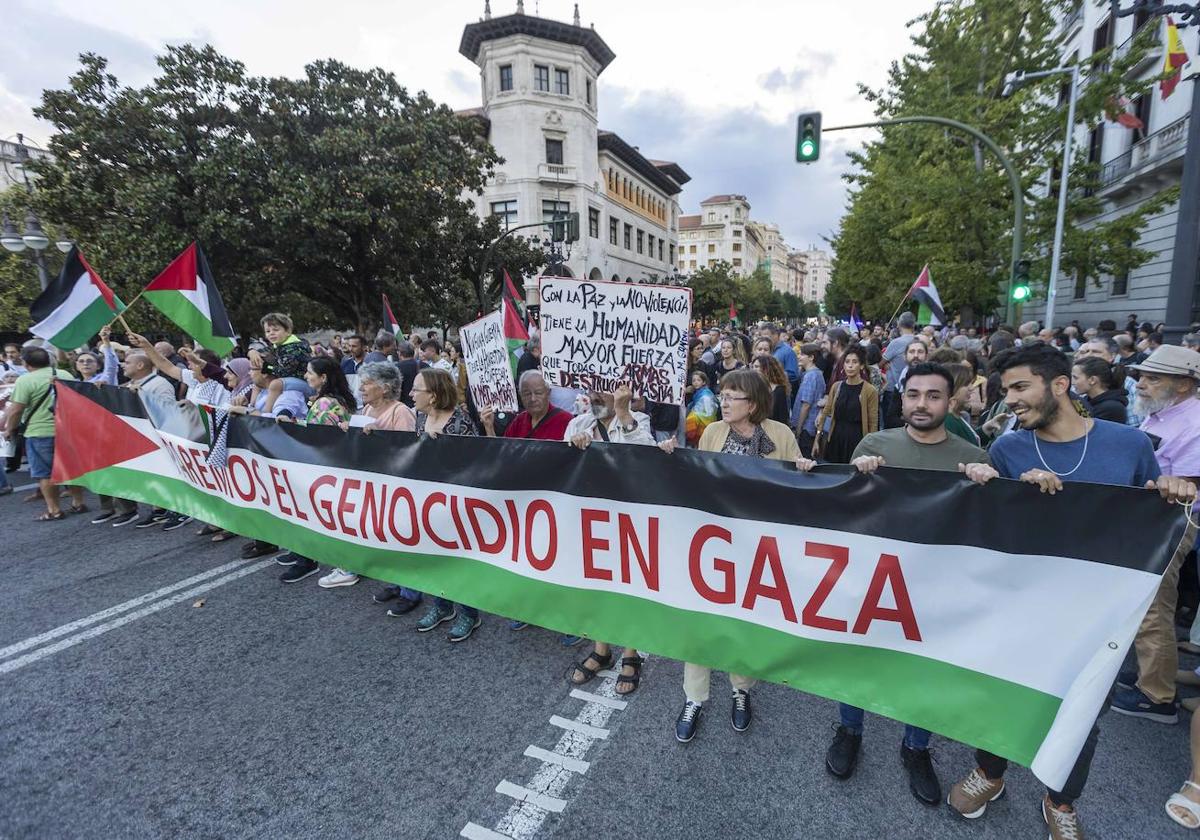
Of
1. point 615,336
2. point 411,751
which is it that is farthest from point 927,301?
point 411,751

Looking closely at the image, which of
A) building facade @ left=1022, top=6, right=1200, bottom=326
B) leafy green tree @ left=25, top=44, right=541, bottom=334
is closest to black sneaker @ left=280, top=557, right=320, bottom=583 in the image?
leafy green tree @ left=25, top=44, right=541, bottom=334

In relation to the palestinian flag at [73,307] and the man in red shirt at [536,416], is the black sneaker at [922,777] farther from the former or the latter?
the palestinian flag at [73,307]

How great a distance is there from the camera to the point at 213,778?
8.55 ft

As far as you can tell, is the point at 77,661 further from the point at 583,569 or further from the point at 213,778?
the point at 583,569

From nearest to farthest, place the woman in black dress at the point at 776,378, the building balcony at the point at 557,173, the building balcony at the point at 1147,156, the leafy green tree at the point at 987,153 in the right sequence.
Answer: the woman in black dress at the point at 776,378 < the leafy green tree at the point at 987,153 < the building balcony at the point at 1147,156 < the building balcony at the point at 557,173

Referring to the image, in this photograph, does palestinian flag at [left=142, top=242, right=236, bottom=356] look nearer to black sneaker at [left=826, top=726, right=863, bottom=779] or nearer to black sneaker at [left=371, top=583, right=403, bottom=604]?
black sneaker at [left=371, top=583, right=403, bottom=604]

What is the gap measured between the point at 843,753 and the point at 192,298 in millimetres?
6014

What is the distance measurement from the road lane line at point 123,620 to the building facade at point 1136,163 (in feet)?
71.0

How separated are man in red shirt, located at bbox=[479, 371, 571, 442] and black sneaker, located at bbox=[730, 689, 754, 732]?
6.03ft

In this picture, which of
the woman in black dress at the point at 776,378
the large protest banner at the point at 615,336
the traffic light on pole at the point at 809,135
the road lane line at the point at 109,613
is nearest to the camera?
the large protest banner at the point at 615,336

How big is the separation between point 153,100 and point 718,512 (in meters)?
21.7

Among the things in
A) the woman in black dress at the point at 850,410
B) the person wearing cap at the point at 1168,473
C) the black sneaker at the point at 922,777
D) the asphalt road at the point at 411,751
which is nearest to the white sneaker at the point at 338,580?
the asphalt road at the point at 411,751

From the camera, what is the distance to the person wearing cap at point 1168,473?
2.87 metres

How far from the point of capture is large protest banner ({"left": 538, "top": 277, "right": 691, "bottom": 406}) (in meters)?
3.42
